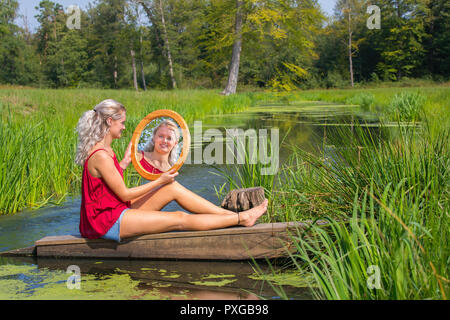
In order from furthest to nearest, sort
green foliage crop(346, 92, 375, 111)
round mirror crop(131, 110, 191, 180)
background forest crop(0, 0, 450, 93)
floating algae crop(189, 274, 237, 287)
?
1. background forest crop(0, 0, 450, 93)
2. green foliage crop(346, 92, 375, 111)
3. round mirror crop(131, 110, 191, 180)
4. floating algae crop(189, 274, 237, 287)

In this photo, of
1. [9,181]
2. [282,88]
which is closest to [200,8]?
[282,88]

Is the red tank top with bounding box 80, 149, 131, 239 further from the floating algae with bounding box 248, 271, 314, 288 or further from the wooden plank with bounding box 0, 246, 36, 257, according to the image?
the floating algae with bounding box 248, 271, 314, 288

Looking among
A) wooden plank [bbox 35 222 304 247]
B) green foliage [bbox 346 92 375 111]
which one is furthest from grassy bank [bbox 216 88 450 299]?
green foliage [bbox 346 92 375 111]

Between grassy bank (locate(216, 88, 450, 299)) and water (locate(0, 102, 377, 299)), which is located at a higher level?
grassy bank (locate(216, 88, 450, 299))

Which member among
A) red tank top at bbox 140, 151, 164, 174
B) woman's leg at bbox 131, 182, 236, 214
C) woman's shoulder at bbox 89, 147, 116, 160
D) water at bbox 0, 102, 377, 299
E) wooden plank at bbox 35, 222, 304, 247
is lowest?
water at bbox 0, 102, 377, 299

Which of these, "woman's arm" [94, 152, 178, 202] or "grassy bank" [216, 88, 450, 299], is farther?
"woman's arm" [94, 152, 178, 202]

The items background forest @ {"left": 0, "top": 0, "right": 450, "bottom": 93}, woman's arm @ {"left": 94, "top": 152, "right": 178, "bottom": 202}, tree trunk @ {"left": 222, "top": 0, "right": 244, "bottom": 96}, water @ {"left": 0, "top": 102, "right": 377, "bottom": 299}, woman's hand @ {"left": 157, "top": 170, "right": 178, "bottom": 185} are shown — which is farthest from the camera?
background forest @ {"left": 0, "top": 0, "right": 450, "bottom": 93}

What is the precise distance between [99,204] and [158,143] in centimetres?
60

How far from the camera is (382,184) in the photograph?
9.25ft

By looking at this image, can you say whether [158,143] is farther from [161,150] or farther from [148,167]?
[148,167]

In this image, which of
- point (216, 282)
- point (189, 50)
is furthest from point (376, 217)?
point (189, 50)

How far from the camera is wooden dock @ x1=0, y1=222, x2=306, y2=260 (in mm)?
3074

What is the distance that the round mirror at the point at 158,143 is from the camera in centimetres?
327

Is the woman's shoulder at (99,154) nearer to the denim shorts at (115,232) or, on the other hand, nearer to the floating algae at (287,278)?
the denim shorts at (115,232)
